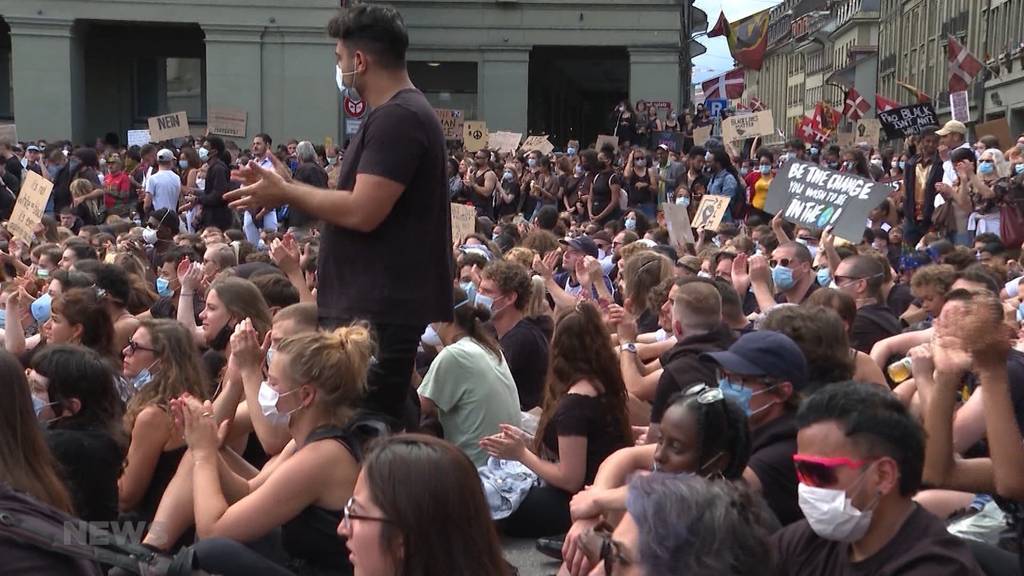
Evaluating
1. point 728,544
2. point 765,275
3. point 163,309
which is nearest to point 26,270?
point 163,309

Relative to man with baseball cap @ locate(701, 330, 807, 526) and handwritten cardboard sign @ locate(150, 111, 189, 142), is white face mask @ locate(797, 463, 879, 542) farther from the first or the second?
handwritten cardboard sign @ locate(150, 111, 189, 142)

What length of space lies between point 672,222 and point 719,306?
796cm

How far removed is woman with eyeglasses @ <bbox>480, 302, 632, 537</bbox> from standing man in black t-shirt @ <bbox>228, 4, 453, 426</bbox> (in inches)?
56.0

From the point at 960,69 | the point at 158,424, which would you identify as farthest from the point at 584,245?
the point at 960,69

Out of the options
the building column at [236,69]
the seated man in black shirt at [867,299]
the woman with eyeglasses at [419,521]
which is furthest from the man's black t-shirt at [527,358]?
the building column at [236,69]

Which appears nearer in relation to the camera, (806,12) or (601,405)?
(601,405)

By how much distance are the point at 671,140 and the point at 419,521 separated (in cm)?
2367

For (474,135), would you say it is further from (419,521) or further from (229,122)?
(419,521)

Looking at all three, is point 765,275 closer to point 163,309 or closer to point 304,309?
point 304,309

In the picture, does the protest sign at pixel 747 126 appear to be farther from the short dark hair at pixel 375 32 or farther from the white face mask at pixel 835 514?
the white face mask at pixel 835 514

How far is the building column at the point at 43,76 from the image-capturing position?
29.1 meters

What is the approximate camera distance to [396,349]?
4961 millimetres

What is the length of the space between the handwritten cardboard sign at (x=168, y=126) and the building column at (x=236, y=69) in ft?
18.9

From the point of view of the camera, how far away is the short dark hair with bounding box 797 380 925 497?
150 inches
